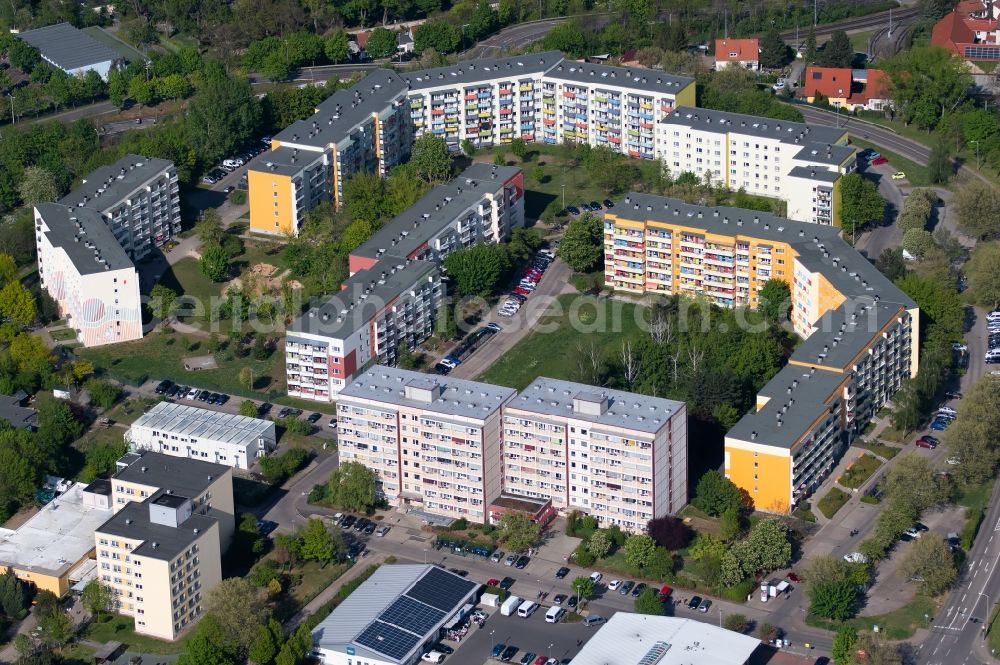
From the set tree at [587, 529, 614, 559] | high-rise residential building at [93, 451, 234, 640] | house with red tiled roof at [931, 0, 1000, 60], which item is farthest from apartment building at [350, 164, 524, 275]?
house with red tiled roof at [931, 0, 1000, 60]

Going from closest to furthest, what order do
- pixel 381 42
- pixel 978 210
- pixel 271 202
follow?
1. pixel 978 210
2. pixel 271 202
3. pixel 381 42

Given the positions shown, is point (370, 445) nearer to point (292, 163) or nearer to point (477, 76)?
point (292, 163)

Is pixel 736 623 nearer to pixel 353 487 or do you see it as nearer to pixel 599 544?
pixel 599 544

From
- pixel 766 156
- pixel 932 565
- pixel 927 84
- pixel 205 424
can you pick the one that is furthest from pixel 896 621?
pixel 927 84

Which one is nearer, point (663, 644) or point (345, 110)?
point (663, 644)

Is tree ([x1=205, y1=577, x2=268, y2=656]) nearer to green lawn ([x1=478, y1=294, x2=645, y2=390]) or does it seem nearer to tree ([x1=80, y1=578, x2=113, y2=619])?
tree ([x1=80, y1=578, x2=113, y2=619])
